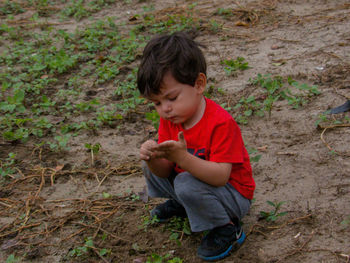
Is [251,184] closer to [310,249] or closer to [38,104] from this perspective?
[310,249]

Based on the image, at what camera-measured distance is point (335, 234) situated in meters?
2.23

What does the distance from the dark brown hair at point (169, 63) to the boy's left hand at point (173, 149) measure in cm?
29

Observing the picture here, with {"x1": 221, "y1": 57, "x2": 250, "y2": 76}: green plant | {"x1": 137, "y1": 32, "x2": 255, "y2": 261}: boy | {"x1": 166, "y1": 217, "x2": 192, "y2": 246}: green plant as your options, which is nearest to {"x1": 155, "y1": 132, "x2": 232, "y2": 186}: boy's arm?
{"x1": 137, "y1": 32, "x2": 255, "y2": 261}: boy

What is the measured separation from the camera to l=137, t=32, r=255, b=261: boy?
2.02m

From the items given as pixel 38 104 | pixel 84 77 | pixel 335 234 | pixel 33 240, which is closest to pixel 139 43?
pixel 84 77

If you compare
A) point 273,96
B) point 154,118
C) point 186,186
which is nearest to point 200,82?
point 186,186

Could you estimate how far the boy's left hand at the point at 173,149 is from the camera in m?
1.92

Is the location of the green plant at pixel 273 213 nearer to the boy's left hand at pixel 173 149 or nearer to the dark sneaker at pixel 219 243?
the dark sneaker at pixel 219 243

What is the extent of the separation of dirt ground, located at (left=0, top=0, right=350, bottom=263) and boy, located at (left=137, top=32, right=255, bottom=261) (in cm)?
26

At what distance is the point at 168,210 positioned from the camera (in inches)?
101

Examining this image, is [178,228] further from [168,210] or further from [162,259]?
[162,259]

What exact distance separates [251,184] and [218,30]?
3362mm

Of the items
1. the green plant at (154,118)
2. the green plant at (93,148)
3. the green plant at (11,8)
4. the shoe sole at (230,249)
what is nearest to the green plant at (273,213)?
the shoe sole at (230,249)

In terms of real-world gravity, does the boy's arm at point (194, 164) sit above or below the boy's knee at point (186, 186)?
above
